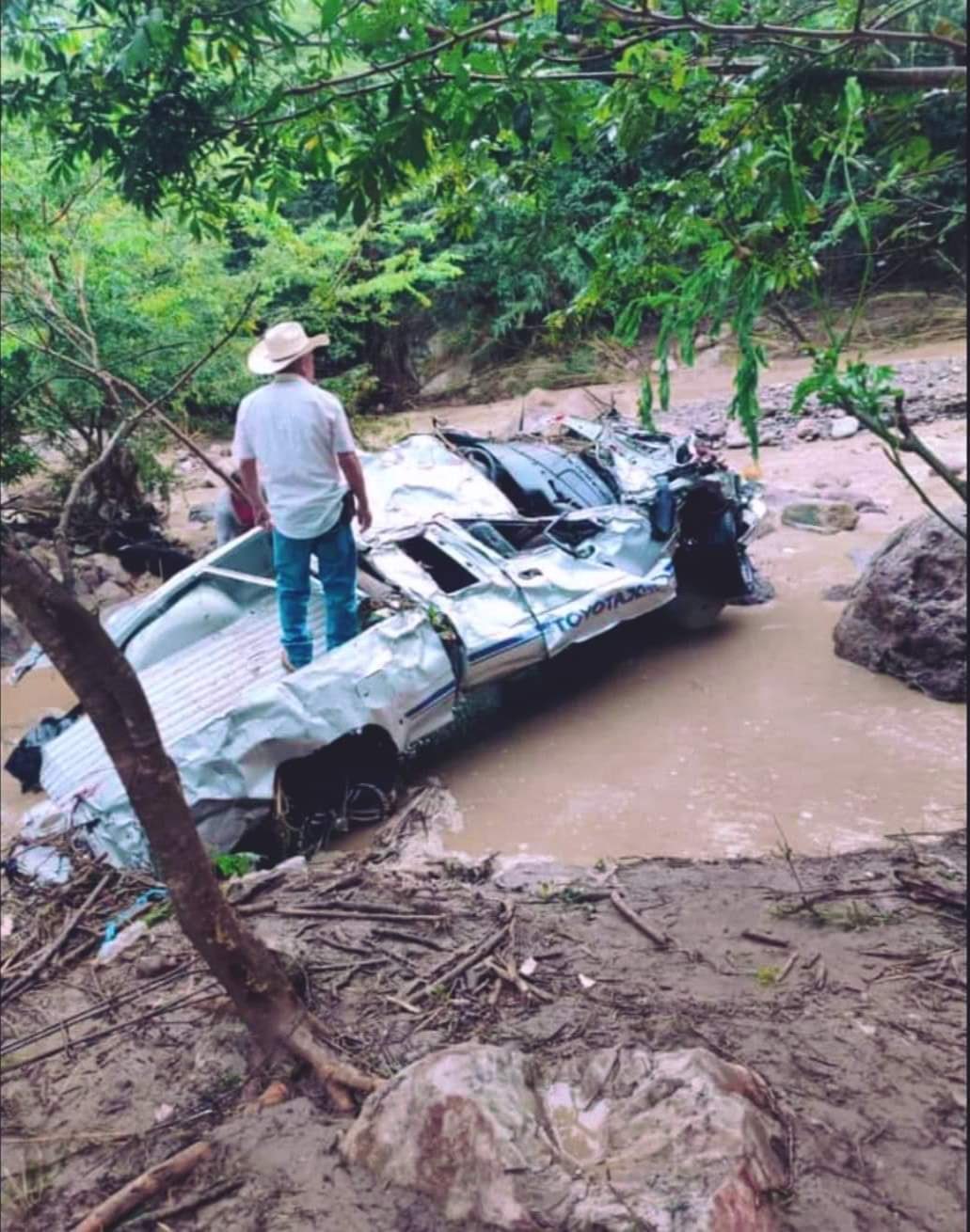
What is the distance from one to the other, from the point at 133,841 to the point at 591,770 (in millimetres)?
2846

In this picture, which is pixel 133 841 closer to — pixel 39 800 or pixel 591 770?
pixel 39 800

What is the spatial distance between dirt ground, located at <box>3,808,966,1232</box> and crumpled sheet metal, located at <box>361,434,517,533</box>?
310 cm

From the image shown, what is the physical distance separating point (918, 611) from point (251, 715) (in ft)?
15.5

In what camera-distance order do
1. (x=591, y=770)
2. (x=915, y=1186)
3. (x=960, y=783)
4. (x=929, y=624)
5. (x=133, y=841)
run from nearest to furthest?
(x=915, y=1186) → (x=133, y=841) → (x=960, y=783) → (x=591, y=770) → (x=929, y=624)

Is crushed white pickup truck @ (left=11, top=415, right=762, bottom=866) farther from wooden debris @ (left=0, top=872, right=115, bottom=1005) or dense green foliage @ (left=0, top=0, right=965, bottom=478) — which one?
dense green foliage @ (left=0, top=0, right=965, bottom=478)

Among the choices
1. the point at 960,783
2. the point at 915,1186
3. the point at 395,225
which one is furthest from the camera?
the point at 395,225

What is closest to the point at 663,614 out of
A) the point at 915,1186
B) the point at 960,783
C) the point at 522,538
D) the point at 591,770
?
the point at 522,538

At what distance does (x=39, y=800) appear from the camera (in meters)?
6.38

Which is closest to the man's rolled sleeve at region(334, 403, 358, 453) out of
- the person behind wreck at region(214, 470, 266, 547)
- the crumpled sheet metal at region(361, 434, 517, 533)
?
the crumpled sheet metal at region(361, 434, 517, 533)

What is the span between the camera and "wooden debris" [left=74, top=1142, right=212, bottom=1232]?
7.52 ft

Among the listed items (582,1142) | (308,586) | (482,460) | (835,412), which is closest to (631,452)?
(482,460)

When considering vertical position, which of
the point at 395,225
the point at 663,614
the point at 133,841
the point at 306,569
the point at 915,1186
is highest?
the point at 395,225

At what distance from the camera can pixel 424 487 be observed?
720cm

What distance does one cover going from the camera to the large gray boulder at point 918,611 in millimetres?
6715
